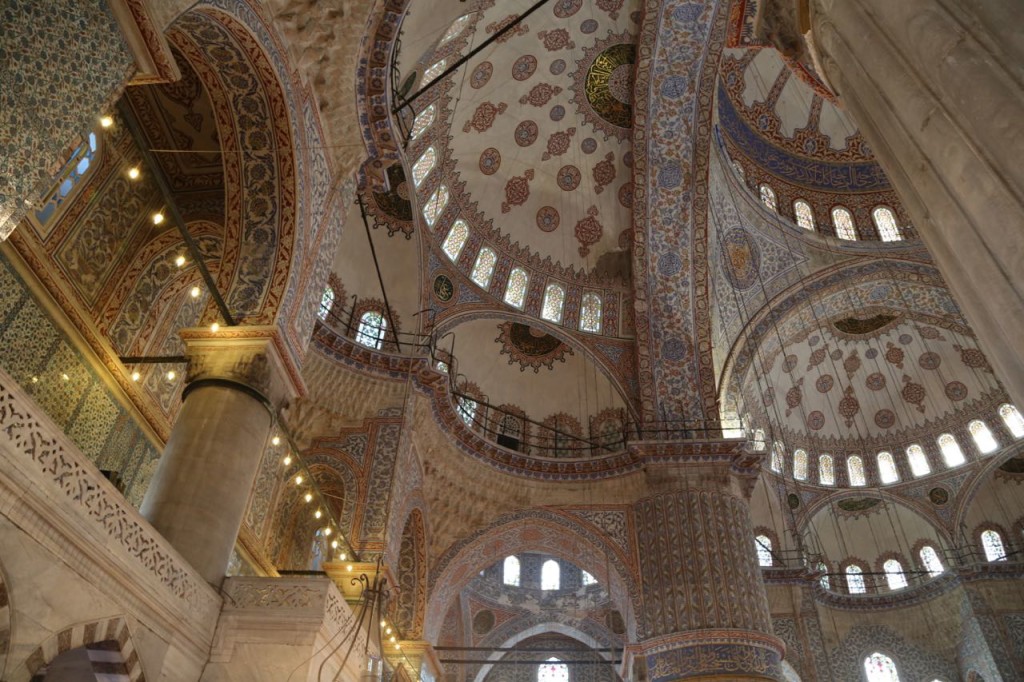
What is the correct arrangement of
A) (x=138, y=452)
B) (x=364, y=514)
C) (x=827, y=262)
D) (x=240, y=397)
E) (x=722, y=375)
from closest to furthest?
1. (x=240, y=397)
2. (x=138, y=452)
3. (x=364, y=514)
4. (x=722, y=375)
5. (x=827, y=262)

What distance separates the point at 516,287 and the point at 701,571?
591 centimetres

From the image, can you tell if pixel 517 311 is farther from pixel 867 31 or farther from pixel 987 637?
pixel 987 637

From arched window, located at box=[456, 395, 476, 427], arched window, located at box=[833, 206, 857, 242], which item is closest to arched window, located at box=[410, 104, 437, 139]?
arched window, located at box=[456, 395, 476, 427]

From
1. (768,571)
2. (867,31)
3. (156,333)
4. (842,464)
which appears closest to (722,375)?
(768,571)

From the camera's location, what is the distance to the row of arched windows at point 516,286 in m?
13.2

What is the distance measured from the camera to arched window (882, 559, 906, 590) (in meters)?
18.4

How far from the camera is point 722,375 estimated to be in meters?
14.3

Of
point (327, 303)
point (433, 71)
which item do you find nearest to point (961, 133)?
point (327, 303)

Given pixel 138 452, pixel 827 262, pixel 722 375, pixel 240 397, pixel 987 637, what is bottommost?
pixel 240 397

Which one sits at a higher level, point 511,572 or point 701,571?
point 511,572

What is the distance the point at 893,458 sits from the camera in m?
18.9

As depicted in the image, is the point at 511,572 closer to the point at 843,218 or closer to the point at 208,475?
the point at 843,218

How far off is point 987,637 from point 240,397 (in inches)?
666

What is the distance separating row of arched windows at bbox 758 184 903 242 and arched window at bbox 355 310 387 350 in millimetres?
8517
